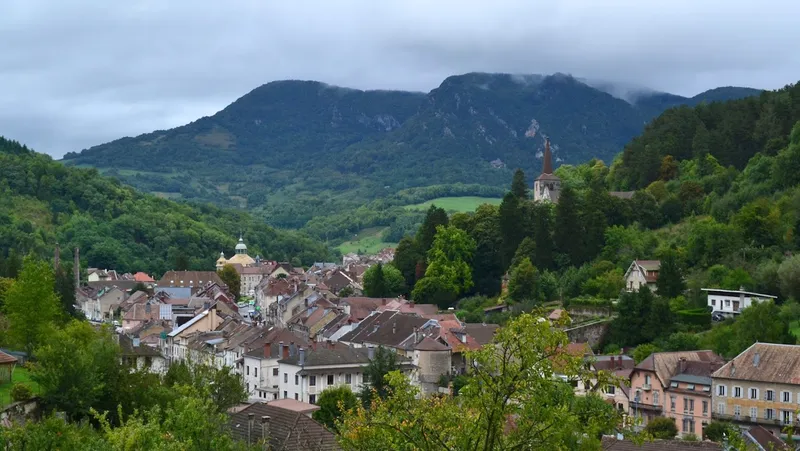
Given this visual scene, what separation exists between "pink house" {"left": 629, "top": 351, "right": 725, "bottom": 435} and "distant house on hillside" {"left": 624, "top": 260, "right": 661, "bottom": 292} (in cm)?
1666

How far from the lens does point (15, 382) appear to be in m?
38.8

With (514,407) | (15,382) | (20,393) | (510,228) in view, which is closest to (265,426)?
(20,393)

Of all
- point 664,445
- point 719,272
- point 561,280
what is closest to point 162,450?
point 664,445

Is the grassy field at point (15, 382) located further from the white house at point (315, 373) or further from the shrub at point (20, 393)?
the white house at point (315, 373)

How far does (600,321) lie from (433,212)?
1039 inches

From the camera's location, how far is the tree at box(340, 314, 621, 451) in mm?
14320

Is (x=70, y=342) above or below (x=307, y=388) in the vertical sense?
above

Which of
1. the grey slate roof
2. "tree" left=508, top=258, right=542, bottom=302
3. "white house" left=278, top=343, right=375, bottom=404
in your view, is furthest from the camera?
"tree" left=508, top=258, right=542, bottom=302

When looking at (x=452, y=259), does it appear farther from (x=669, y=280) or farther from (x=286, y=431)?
(x=286, y=431)

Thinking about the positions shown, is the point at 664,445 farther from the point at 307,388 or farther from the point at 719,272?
the point at 719,272

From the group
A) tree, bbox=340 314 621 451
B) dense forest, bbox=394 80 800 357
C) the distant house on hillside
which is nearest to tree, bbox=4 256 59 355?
dense forest, bbox=394 80 800 357

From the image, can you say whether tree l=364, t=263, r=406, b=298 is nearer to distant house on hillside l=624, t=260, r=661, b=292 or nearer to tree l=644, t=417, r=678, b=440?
distant house on hillside l=624, t=260, r=661, b=292

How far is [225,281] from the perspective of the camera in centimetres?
11769

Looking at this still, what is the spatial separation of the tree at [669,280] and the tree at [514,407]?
5231 centimetres
